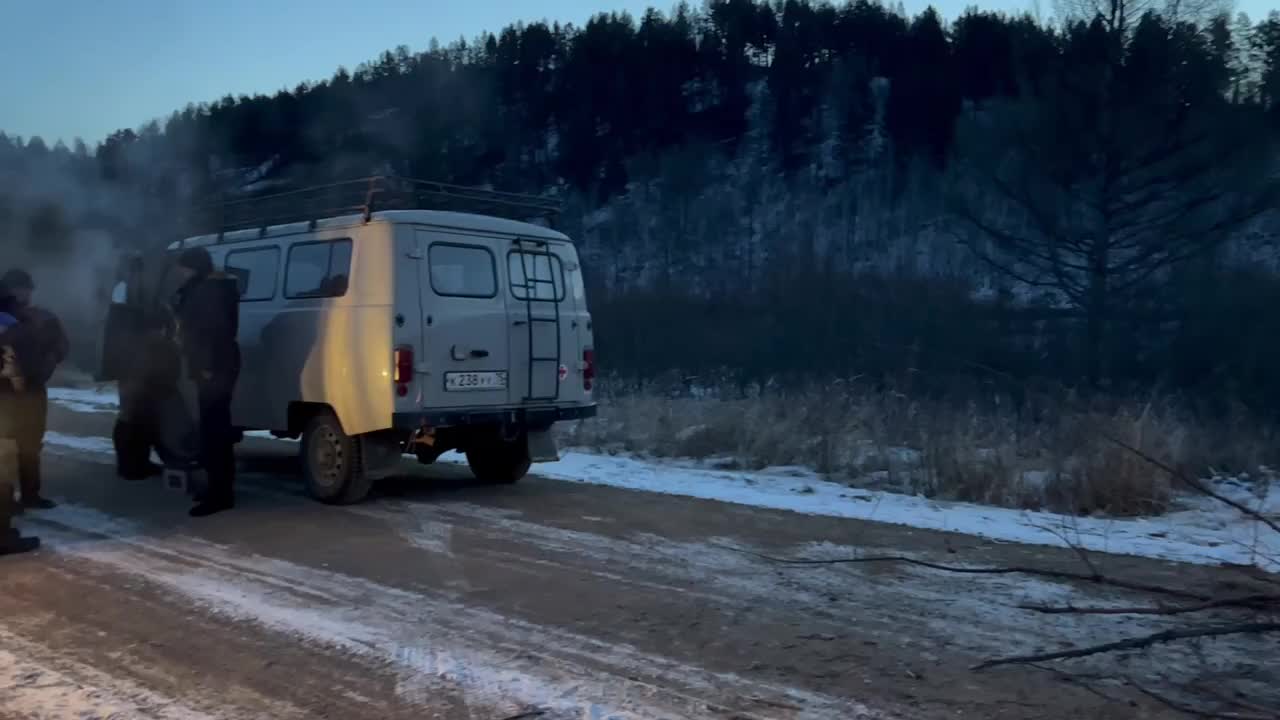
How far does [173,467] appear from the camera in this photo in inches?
380

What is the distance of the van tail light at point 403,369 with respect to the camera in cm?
807

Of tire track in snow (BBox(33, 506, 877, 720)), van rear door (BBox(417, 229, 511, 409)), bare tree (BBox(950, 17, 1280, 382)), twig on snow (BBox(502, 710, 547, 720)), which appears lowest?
twig on snow (BBox(502, 710, 547, 720))

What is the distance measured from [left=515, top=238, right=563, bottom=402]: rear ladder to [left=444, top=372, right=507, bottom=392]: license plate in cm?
30

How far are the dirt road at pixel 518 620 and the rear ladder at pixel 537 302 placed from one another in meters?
1.25

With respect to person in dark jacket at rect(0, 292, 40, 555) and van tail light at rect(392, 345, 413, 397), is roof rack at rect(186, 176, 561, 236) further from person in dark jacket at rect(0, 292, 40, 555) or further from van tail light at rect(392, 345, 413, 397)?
person in dark jacket at rect(0, 292, 40, 555)

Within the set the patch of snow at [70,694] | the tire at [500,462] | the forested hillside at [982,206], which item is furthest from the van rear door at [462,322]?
the patch of snow at [70,694]

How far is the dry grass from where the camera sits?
927 cm

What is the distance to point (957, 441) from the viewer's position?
1127 cm

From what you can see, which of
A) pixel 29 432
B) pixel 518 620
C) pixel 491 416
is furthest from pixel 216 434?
pixel 518 620

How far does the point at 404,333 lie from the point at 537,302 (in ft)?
4.73

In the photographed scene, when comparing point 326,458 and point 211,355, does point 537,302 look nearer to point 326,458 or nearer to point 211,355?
point 326,458

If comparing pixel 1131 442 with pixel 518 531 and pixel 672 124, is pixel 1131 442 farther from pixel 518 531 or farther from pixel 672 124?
pixel 672 124

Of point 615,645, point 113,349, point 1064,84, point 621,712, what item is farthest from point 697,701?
point 1064,84

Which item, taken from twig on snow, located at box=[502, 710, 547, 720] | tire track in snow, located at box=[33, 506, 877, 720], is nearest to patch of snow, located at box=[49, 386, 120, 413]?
tire track in snow, located at box=[33, 506, 877, 720]
